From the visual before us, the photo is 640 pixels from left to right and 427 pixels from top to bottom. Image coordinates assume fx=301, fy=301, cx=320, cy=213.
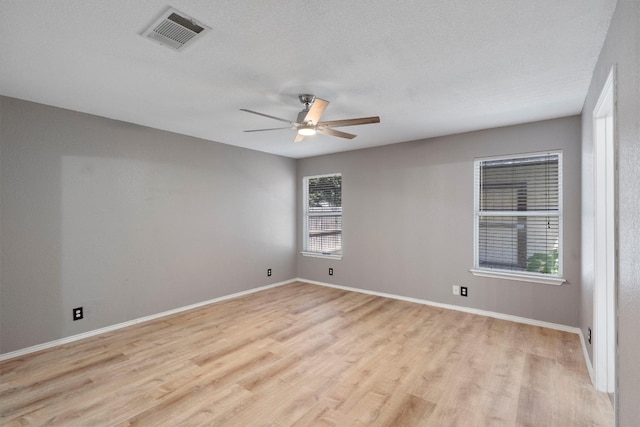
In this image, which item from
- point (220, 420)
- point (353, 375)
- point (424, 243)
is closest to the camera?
point (220, 420)

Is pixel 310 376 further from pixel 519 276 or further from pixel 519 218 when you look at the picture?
pixel 519 218

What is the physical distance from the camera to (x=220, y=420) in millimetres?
1942

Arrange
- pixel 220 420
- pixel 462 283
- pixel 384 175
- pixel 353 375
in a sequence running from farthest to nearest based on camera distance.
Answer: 1. pixel 384 175
2. pixel 462 283
3. pixel 353 375
4. pixel 220 420

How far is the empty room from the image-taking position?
174 cm

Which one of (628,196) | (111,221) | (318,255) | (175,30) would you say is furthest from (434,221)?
(111,221)

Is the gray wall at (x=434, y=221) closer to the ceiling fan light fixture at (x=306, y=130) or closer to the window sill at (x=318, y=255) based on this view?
the window sill at (x=318, y=255)

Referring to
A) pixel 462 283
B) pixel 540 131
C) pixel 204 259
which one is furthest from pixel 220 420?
pixel 540 131

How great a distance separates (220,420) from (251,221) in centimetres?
334

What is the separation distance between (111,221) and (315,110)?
2.70 metres

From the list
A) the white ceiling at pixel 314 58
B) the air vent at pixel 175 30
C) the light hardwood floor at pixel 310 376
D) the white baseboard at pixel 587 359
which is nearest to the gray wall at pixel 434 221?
the white baseboard at pixel 587 359

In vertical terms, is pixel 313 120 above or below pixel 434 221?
above

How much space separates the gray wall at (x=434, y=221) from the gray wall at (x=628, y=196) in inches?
83.2

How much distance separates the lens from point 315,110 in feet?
8.45

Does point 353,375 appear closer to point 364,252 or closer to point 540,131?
point 364,252
